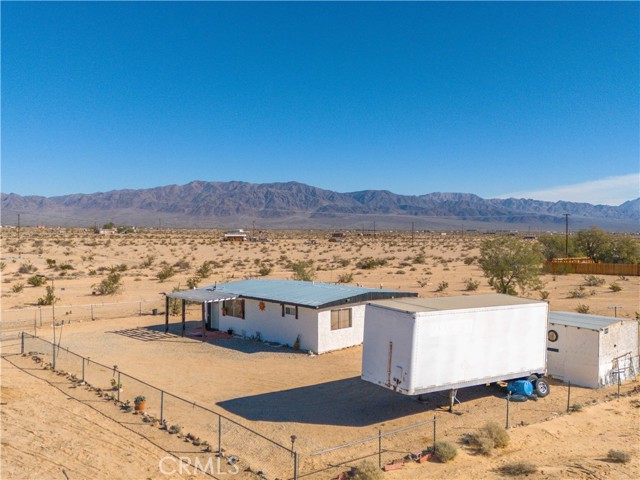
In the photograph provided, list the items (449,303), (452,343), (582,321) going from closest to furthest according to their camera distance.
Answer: (452,343) < (449,303) < (582,321)

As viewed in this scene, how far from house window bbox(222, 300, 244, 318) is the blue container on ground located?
13604mm

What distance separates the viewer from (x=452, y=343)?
14555mm

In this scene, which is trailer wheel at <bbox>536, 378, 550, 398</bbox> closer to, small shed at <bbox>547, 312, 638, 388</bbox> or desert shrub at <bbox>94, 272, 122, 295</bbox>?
small shed at <bbox>547, 312, 638, 388</bbox>

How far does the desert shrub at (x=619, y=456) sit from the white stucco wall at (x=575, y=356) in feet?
20.0

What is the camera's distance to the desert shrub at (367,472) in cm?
1079

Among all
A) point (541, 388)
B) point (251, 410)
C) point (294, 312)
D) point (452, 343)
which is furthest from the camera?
point (294, 312)

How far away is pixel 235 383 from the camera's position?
18250mm

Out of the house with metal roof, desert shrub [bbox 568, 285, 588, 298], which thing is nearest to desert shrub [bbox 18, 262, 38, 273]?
the house with metal roof

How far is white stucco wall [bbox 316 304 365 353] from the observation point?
888 inches

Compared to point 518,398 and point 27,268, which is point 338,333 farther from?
point 27,268

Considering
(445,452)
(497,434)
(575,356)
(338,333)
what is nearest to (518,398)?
(575,356)

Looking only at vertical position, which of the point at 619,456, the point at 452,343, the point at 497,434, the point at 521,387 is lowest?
the point at 619,456

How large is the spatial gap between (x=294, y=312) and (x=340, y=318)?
2044 millimetres

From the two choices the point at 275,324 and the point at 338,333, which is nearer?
the point at 338,333
